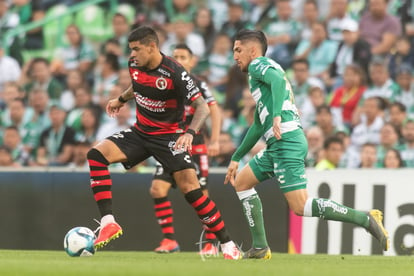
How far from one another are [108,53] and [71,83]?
33.2 inches

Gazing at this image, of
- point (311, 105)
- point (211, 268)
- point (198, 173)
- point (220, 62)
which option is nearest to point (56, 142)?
point (220, 62)


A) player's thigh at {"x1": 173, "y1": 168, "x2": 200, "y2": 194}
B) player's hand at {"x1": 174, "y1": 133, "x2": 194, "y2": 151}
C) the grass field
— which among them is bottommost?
the grass field

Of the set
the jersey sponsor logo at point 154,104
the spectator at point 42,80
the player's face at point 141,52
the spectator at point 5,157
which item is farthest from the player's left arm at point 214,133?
the spectator at point 42,80

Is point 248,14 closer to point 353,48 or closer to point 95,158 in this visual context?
point 353,48

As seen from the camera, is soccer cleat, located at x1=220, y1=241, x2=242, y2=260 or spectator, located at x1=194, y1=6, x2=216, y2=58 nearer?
soccer cleat, located at x1=220, y1=241, x2=242, y2=260

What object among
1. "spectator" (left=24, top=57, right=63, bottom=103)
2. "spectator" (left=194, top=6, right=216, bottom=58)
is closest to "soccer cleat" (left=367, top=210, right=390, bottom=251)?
"spectator" (left=194, top=6, right=216, bottom=58)

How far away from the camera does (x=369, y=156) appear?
1416 cm

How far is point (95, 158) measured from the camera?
10.2 m

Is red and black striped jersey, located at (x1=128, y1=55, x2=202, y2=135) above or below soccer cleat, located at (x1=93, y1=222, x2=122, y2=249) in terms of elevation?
above

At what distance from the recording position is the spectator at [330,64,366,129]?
15.7 metres

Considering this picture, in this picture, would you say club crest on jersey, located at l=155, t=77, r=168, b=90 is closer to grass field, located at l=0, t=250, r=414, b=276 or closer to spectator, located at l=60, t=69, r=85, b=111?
grass field, located at l=0, t=250, r=414, b=276

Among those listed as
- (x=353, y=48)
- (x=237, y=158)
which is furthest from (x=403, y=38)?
(x=237, y=158)

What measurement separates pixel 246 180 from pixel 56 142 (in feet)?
23.1

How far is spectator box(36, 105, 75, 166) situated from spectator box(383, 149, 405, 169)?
198 inches
